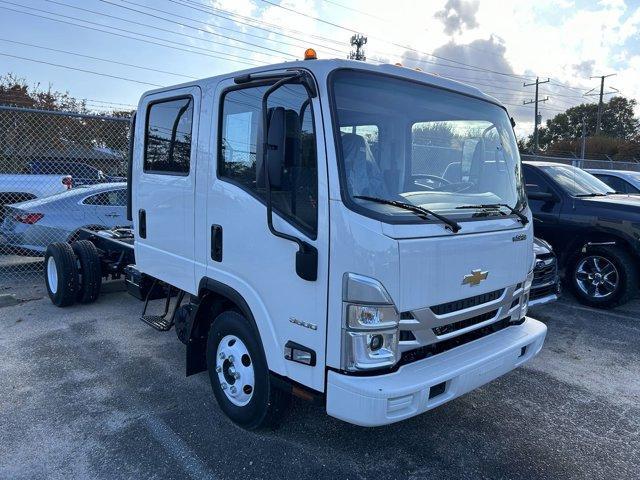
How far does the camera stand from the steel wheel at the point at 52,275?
6.11m

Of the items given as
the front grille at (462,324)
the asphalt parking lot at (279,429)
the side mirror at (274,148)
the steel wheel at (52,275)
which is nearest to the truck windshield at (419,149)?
the side mirror at (274,148)

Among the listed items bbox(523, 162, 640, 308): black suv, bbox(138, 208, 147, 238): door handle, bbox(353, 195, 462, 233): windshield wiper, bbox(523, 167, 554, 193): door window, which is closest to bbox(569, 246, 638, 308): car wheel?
bbox(523, 162, 640, 308): black suv

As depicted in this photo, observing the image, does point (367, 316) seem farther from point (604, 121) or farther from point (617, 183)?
point (604, 121)

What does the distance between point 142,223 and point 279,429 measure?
2.27 m

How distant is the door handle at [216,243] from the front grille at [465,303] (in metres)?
1.52

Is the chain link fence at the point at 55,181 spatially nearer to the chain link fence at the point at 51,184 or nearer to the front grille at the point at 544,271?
the chain link fence at the point at 51,184

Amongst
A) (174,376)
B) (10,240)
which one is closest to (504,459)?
(174,376)

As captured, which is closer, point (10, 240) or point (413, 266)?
point (413, 266)

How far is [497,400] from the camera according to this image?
12.9 ft

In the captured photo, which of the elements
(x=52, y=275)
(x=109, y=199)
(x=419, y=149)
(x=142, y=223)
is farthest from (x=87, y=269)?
(x=419, y=149)

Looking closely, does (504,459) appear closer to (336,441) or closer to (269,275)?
(336,441)

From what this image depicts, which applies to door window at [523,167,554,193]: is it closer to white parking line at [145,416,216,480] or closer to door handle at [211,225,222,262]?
door handle at [211,225,222,262]

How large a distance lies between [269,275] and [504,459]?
1.98 m

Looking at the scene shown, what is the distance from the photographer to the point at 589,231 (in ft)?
21.5
